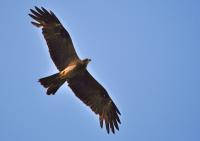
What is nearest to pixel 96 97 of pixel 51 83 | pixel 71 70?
pixel 71 70

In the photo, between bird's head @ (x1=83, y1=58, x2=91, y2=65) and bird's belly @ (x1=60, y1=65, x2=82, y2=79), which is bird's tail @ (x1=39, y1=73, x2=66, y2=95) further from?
bird's head @ (x1=83, y1=58, x2=91, y2=65)

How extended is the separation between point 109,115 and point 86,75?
1.96 metres

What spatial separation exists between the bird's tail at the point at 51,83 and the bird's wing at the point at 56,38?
73cm

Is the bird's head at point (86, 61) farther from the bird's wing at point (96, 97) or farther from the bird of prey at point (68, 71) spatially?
the bird's wing at point (96, 97)

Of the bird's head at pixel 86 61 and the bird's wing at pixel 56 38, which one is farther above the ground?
the bird's wing at pixel 56 38

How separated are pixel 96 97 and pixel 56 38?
9.44 feet

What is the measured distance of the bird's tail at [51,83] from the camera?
13.7 m

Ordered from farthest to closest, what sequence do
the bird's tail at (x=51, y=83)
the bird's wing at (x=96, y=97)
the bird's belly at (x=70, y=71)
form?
the bird's wing at (x=96, y=97) < the bird's belly at (x=70, y=71) < the bird's tail at (x=51, y=83)

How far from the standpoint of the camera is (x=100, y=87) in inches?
603

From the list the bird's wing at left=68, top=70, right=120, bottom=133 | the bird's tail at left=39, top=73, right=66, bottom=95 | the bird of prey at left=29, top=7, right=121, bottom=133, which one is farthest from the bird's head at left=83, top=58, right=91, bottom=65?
the bird's tail at left=39, top=73, right=66, bottom=95

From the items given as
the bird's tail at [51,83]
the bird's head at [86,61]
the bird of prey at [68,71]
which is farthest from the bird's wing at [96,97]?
the bird's tail at [51,83]

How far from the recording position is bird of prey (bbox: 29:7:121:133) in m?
14.4

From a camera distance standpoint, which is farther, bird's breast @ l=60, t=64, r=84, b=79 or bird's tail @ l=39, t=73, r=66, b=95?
bird's breast @ l=60, t=64, r=84, b=79

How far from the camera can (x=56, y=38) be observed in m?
14.6
